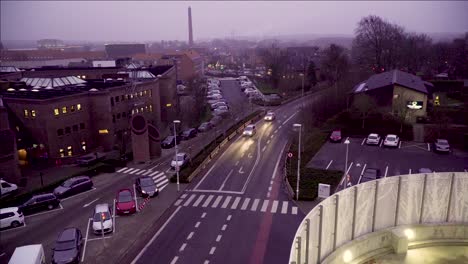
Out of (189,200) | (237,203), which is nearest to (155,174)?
(189,200)

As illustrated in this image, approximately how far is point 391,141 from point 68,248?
37.8 meters

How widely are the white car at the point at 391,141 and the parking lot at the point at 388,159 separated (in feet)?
2.14

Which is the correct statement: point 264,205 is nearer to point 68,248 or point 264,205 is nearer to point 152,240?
point 152,240

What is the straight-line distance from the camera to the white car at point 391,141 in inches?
1721

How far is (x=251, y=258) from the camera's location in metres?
21.5

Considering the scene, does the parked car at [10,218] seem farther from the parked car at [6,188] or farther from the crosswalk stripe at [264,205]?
the crosswalk stripe at [264,205]

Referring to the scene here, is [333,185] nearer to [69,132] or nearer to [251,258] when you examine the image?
[251,258]

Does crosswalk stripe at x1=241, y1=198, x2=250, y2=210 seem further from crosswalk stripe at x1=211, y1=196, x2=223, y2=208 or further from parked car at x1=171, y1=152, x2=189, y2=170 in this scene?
parked car at x1=171, y1=152, x2=189, y2=170

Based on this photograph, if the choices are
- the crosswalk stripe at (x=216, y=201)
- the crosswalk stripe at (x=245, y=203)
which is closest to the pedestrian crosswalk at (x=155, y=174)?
the crosswalk stripe at (x=216, y=201)

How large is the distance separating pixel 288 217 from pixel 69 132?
1237 inches

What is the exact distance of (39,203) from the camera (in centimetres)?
2898

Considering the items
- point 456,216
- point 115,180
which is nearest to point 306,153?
point 115,180

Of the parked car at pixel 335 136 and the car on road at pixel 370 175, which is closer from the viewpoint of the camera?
the car on road at pixel 370 175

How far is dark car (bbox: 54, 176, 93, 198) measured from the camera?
104ft
